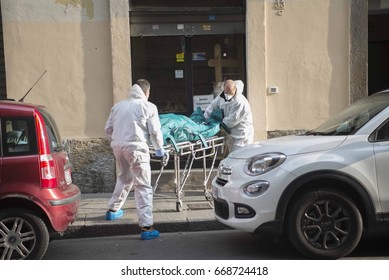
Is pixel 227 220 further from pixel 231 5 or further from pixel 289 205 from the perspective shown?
pixel 231 5

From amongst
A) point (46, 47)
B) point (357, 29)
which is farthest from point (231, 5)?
point (46, 47)

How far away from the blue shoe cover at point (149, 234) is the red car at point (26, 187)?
1306mm

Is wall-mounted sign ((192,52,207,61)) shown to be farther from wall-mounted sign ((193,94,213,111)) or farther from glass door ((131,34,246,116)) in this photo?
wall-mounted sign ((193,94,213,111))

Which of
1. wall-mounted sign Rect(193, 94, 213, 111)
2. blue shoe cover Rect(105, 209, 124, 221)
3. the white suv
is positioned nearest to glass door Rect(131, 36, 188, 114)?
wall-mounted sign Rect(193, 94, 213, 111)

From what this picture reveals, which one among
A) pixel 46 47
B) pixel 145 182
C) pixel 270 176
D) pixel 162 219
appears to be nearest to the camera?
pixel 270 176

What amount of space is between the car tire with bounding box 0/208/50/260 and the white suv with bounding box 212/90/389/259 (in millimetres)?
1941

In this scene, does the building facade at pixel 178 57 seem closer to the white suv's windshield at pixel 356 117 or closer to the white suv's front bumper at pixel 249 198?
the white suv's windshield at pixel 356 117

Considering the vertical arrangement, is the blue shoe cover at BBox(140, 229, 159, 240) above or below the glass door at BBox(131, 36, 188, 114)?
below

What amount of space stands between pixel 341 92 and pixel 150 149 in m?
4.03

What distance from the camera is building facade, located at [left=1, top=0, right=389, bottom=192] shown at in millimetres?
8266

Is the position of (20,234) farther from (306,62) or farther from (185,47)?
(306,62)

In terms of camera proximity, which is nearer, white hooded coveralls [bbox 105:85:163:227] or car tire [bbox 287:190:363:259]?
car tire [bbox 287:190:363:259]

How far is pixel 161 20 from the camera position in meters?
8.60

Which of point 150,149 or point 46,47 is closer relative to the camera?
point 150,149
